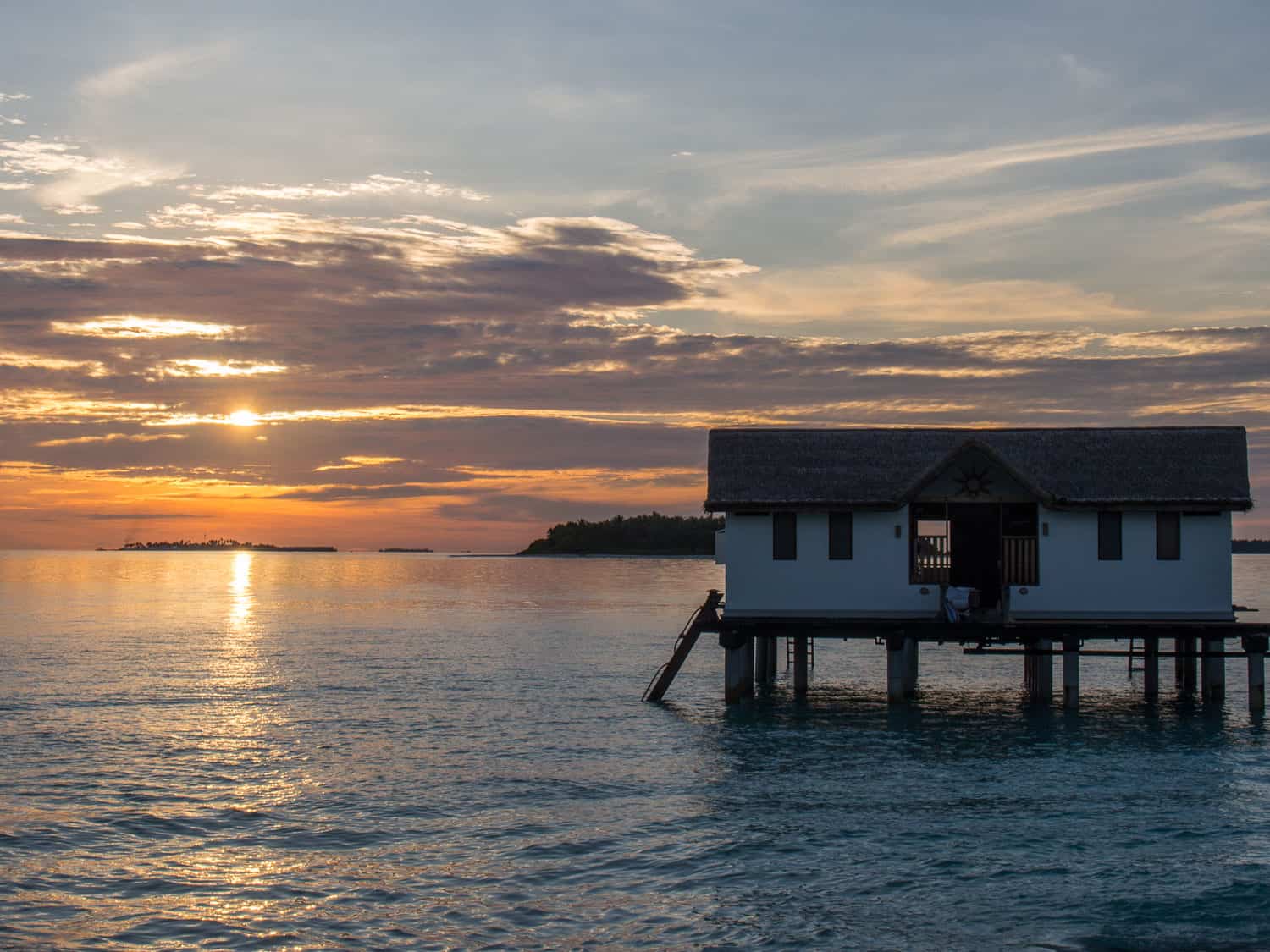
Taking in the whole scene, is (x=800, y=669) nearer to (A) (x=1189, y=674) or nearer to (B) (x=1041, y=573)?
(B) (x=1041, y=573)

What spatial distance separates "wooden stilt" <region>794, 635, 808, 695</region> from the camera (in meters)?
41.4

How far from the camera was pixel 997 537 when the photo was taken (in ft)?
122

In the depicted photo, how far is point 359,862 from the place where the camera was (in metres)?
21.3

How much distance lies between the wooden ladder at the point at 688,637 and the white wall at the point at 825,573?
70 cm

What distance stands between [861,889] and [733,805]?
5.76m

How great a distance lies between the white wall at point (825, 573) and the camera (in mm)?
35594

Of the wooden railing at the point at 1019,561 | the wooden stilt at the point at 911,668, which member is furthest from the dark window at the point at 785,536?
the wooden stilt at the point at 911,668

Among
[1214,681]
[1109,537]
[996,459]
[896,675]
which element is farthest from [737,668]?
[1214,681]

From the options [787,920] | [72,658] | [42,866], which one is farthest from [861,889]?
[72,658]

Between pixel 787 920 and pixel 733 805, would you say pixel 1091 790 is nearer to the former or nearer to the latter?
pixel 733 805

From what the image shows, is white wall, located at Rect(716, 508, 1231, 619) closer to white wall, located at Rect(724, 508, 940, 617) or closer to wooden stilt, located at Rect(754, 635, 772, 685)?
white wall, located at Rect(724, 508, 940, 617)

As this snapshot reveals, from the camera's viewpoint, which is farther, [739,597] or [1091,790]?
[739,597]

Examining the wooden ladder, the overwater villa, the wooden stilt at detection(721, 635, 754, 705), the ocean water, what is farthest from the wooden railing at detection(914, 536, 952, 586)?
the wooden ladder

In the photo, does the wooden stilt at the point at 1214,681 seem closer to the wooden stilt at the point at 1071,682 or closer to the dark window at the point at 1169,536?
the wooden stilt at the point at 1071,682
